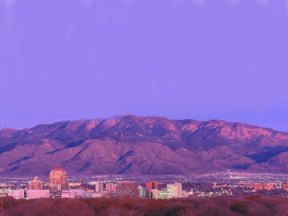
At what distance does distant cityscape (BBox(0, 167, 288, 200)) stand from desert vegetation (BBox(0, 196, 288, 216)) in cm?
1772

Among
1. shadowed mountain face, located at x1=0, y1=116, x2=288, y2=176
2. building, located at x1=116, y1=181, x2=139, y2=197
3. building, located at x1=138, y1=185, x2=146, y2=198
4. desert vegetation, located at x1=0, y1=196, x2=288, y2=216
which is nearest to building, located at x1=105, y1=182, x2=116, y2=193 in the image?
building, located at x1=116, y1=181, x2=139, y2=197

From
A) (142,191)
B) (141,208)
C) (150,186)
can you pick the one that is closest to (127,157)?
(150,186)

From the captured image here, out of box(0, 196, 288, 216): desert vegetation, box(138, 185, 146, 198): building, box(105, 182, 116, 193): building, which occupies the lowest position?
box(0, 196, 288, 216): desert vegetation

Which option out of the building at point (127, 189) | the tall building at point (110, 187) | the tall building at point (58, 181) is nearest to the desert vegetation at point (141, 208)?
the building at point (127, 189)

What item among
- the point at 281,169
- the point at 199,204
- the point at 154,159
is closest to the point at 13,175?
the point at 154,159

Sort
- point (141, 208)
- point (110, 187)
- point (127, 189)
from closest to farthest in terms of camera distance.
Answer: point (141, 208) < point (127, 189) < point (110, 187)

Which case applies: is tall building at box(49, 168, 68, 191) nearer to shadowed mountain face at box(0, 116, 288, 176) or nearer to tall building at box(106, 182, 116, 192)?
tall building at box(106, 182, 116, 192)

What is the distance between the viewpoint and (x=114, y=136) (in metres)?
185

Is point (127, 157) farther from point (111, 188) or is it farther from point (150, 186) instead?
point (150, 186)

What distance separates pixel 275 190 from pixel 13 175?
65.2 meters

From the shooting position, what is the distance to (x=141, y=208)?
64.9m

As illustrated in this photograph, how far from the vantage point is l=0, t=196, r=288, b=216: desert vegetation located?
60781mm

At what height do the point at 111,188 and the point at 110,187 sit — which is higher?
the point at 110,187

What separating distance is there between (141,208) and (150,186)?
47262 millimetres
